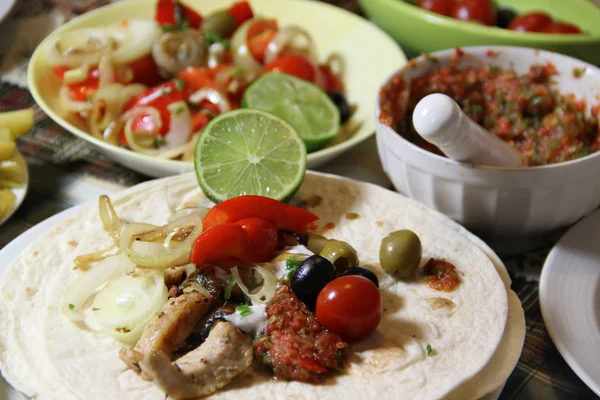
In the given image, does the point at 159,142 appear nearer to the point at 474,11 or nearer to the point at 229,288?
the point at 229,288

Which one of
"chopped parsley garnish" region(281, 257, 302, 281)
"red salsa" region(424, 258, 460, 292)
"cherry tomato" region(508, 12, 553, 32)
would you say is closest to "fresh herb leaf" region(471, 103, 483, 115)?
"red salsa" region(424, 258, 460, 292)

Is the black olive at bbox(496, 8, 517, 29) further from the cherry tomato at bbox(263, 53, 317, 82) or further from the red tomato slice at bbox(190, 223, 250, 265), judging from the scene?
the red tomato slice at bbox(190, 223, 250, 265)

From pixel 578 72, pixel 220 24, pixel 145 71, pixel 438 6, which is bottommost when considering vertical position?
pixel 145 71

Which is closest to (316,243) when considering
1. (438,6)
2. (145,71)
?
(145,71)

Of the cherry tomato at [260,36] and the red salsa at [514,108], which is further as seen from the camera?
the cherry tomato at [260,36]

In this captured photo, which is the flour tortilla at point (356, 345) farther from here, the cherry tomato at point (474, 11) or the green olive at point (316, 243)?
the cherry tomato at point (474, 11)

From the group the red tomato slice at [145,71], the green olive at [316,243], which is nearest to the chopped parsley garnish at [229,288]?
the green olive at [316,243]

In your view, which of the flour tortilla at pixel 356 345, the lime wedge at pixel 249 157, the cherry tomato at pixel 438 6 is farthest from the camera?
the cherry tomato at pixel 438 6
